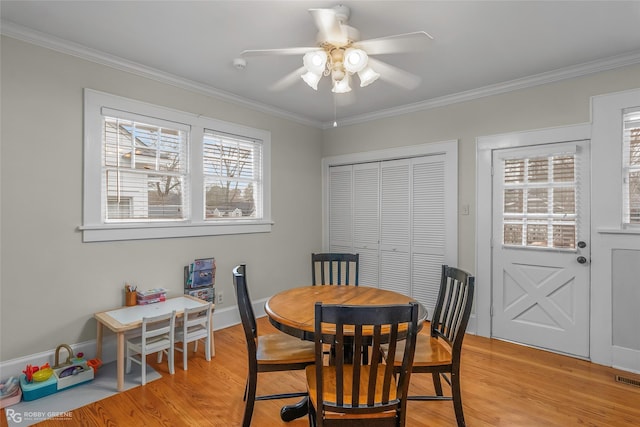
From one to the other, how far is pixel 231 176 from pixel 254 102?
903 millimetres

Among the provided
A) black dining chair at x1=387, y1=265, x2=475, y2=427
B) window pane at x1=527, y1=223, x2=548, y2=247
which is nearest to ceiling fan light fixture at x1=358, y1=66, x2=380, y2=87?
black dining chair at x1=387, y1=265, x2=475, y2=427

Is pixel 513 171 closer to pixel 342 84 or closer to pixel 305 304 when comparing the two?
pixel 342 84

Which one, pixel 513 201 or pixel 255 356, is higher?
pixel 513 201

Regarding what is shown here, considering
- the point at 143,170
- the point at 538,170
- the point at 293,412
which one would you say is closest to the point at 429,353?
the point at 293,412

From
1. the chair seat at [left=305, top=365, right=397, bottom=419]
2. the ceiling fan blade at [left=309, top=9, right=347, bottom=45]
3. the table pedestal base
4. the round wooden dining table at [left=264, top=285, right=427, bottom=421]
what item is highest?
the ceiling fan blade at [left=309, top=9, right=347, bottom=45]

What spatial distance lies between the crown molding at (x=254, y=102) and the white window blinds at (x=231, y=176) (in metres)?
0.43

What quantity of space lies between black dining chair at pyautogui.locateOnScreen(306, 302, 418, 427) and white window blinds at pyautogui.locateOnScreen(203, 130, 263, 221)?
2.51 m

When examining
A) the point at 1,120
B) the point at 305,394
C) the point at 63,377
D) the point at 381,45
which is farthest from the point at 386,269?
the point at 1,120

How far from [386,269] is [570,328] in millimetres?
1928

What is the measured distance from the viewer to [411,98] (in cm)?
385

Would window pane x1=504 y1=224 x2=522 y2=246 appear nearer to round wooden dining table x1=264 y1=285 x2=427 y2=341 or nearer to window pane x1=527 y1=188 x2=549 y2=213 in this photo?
window pane x1=527 y1=188 x2=549 y2=213

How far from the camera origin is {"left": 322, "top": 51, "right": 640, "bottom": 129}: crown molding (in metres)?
2.81

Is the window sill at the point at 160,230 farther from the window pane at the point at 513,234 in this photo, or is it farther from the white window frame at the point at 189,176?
the window pane at the point at 513,234

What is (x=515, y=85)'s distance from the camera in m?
3.32
